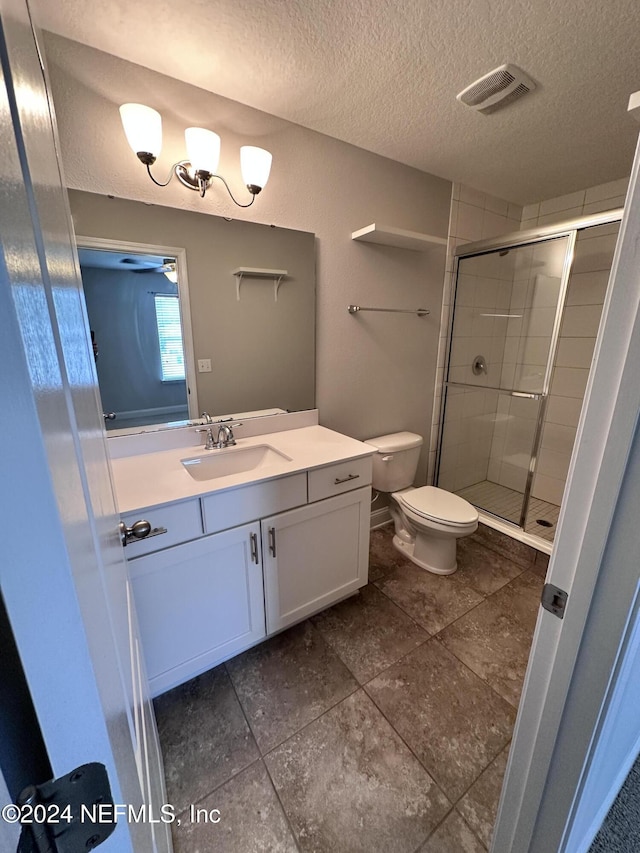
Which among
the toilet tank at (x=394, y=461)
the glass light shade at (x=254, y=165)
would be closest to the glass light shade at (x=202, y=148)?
the glass light shade at (x=254, y=165)

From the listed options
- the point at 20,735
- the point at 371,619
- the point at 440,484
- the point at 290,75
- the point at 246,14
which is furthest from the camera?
the point at 440,484

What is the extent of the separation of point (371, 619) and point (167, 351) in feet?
5.24

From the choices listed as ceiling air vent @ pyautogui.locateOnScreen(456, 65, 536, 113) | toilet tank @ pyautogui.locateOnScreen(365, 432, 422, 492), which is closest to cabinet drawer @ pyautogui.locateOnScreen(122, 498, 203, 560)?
toilet tank @ pyautogui.locateOnScreen(365, 432, 422, 492)

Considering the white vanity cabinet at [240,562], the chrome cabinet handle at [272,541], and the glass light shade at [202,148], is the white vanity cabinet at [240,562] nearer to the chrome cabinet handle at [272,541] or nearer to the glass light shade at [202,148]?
the chrome cabinet handle at [272,541]

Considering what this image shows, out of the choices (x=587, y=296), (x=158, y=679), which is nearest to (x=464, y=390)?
(x=587, y=296)

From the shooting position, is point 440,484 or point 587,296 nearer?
point 587,296

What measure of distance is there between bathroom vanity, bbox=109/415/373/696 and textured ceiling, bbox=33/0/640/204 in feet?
4.64

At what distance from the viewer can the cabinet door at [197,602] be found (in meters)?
1.18

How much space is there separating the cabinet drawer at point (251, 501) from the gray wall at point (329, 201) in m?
0.75

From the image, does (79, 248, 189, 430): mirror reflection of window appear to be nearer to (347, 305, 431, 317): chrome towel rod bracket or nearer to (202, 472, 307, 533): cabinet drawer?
(202, 472, 307, 533): cabinet drawer

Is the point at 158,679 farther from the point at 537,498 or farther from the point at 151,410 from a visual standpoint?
the point at 537,498

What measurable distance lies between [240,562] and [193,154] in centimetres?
159

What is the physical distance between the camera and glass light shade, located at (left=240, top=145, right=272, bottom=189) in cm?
145

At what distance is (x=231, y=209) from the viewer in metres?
1.59
